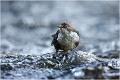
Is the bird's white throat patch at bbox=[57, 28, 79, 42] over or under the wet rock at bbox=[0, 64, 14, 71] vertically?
over

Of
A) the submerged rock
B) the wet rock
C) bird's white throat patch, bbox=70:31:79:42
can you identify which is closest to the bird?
bird's white throat patch, bbox=70:31:79:42

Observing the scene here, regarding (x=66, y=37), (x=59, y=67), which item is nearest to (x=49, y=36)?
(x=59, y=67)

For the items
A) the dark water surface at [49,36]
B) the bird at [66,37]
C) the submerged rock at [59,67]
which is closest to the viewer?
the submerged rock at [59,67]

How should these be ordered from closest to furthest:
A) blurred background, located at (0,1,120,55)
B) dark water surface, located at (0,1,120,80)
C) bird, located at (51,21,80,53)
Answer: dark water surface, located at (0,1,120,80), bird, located at (51,21,80,53), blurred background, located at (0,1,120,55)

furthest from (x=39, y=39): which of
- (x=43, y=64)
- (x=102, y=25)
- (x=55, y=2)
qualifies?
(x=43, y=64)

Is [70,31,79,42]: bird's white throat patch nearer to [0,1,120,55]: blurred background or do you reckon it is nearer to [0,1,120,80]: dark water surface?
[0,1,120,80]: dark water surface

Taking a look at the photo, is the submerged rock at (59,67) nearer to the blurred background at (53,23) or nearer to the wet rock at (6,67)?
the wet rock at (6,67)

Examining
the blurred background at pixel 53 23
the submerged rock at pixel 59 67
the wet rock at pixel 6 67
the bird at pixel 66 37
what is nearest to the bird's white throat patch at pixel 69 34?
the bird at pixel 66 37
